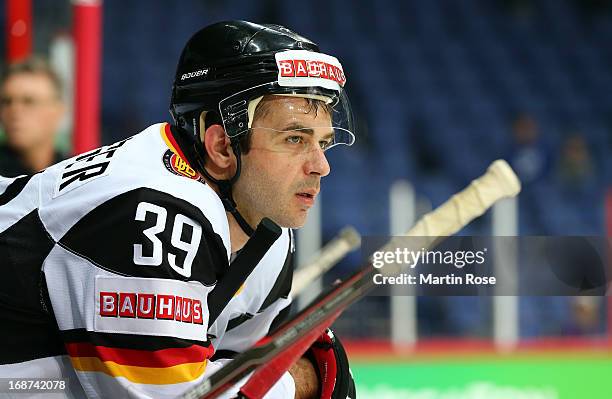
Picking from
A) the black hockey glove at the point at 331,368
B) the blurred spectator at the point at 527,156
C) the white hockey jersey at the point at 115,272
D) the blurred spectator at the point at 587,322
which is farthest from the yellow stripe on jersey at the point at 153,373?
the blurred spectator at the point at 527,156

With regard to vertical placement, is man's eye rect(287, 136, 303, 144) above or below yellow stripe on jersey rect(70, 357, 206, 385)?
above

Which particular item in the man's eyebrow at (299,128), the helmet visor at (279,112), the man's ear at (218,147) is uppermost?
Result: the helmet visor at (279,112)

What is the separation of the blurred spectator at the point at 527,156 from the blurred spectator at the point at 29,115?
5.08 m

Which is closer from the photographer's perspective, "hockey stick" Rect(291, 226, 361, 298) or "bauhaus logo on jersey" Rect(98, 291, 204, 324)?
"bauhaus logo on jersey" Rect(98, 291, 204, 324)

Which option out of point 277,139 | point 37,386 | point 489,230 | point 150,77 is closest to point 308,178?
point 277,139

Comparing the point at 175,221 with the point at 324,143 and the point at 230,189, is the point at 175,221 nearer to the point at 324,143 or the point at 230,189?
the point at 230,189

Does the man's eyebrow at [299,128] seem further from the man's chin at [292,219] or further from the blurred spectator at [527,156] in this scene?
the blurred spectator at [527,156]

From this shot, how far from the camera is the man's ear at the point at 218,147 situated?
187cm

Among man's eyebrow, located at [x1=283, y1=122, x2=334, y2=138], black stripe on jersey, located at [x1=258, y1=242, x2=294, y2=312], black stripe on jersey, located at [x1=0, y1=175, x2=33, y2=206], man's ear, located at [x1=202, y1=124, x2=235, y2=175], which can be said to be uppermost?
man's eyebrow, located at [x1=283, y1=122, x2=334, y2=138]

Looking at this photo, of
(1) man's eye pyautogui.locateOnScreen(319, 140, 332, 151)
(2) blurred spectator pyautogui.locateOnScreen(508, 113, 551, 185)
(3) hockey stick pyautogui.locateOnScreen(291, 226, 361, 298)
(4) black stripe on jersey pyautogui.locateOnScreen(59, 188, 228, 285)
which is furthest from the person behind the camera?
(2) blurred spectator pyautogui.locateOnScreen(508, 113, 551, 185)

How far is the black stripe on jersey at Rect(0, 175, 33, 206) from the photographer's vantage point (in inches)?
72.7

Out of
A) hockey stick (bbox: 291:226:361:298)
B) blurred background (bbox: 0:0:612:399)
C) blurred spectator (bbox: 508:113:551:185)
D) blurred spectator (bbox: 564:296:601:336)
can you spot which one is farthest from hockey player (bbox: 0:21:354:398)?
blurred spectator (bbox: 508:113:551:185)

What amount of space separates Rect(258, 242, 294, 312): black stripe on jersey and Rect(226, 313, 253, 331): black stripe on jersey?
0.13 feet

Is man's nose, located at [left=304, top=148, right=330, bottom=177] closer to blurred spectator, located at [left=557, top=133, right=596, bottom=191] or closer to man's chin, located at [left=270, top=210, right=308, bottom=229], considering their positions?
man's chin, located at [left=270, top=210, right=308, bottom=229]
